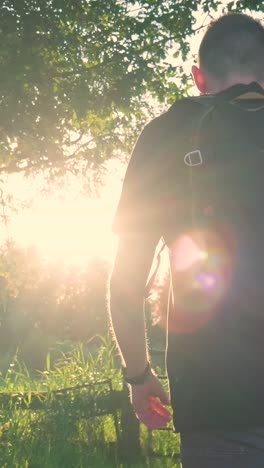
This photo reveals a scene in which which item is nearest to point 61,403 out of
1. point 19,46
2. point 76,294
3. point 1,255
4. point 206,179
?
point 206,179

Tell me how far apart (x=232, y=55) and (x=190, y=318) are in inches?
33.1

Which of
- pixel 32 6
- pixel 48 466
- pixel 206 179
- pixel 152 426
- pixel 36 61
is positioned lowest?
pixel 48 466

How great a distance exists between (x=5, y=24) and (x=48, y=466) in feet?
22.2

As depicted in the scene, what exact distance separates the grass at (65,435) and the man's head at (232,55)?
4.58 m

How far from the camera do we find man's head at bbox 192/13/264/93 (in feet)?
6.88

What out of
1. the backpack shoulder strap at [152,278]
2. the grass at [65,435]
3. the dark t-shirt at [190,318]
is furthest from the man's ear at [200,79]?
the grass at [65,435]

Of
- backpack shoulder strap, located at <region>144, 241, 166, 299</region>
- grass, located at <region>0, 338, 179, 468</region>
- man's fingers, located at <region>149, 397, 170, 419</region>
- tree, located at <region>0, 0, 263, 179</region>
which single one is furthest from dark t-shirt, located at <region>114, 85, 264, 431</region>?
tree, located at <region>0, 0, 263, 179</region>

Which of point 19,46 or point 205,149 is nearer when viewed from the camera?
point 205,149

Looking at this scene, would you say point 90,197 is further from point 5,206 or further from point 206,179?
point 206,179

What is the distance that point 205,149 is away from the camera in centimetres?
193

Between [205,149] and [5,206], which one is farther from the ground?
[5,206]

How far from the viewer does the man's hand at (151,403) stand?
2133 millimetres

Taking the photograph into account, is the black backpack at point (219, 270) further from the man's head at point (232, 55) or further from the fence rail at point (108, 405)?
the fence rail at point (108, 405)

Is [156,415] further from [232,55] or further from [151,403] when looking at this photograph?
[232,55]
